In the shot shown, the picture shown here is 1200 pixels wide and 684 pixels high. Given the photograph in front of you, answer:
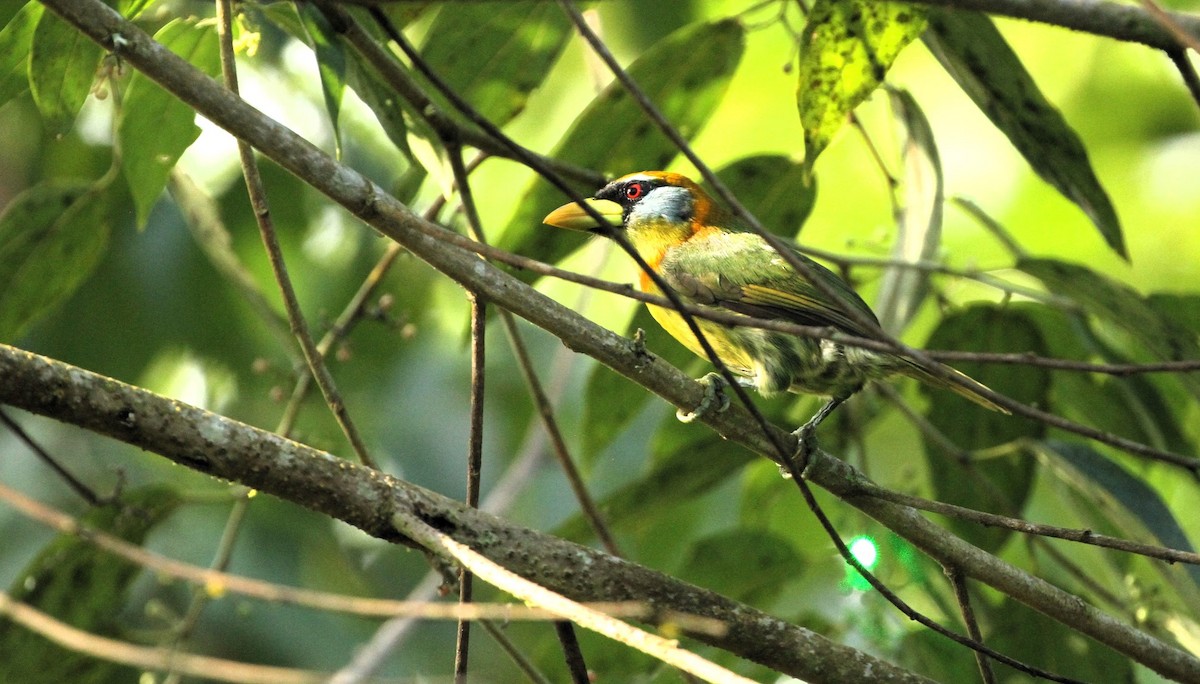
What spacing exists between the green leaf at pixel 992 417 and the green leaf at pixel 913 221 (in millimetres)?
399

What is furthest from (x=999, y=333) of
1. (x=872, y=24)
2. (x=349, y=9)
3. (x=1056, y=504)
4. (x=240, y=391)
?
(x=240, y=391)

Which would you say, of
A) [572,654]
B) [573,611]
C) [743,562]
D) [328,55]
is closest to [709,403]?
[572,654]

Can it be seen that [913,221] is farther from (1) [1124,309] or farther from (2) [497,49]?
(2) [497,49]

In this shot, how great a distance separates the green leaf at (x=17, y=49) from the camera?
9.23ft

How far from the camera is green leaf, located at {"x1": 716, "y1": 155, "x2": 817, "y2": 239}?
384 cm

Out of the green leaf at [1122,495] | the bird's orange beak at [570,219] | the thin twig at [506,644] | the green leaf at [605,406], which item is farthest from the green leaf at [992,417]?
the thin twig at [506,644]

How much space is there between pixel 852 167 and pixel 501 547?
5.62m

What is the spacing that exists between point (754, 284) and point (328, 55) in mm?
1568

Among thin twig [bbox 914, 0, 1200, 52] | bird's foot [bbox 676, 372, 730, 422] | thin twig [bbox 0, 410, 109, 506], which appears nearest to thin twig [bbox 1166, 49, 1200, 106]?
thin twig [bbox 914, 0, 1200, 52]

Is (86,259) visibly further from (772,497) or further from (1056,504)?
(1056,504)

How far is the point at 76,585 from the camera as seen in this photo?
356cm

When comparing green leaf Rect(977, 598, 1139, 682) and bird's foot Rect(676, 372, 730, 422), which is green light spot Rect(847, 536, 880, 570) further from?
bird's foot Rect(676, 372, 730, 422)

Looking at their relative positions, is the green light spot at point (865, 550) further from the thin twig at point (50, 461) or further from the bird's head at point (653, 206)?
the thin twig at point (50, 461)

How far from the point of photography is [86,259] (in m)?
3.55
